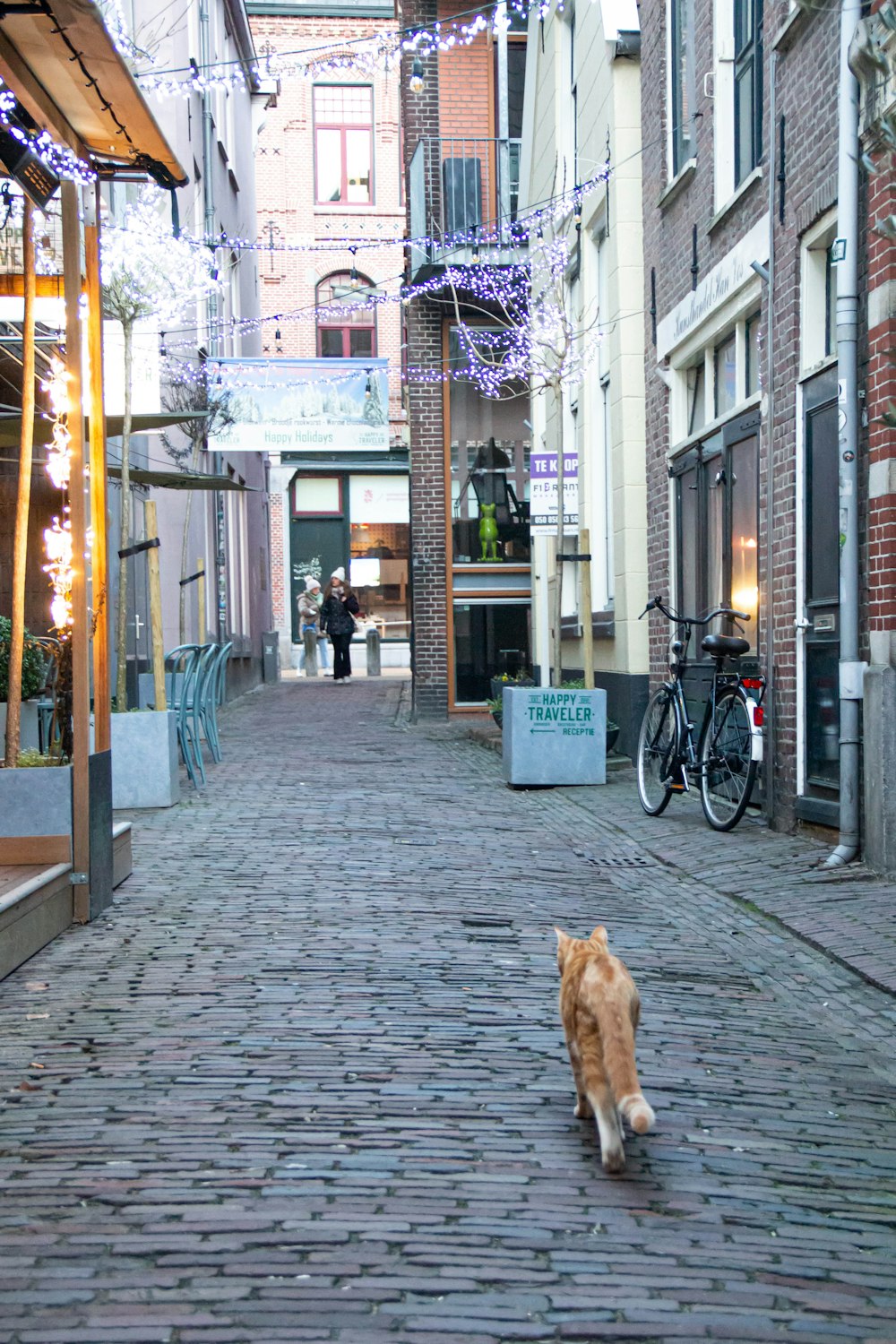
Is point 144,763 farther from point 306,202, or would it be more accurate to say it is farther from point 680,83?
point 306,202

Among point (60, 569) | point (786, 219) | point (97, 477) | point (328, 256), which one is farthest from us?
point (328, 256)

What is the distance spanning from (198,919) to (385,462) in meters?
29.5

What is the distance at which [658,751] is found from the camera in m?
9.64

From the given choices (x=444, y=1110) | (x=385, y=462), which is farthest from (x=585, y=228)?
(x=385, y=462)

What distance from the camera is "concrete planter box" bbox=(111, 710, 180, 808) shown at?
32.2ft

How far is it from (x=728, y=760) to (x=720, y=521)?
7.74ft

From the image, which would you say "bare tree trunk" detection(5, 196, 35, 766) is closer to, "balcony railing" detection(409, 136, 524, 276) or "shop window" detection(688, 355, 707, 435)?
"shop window" detection(688, 355, 707, 435)

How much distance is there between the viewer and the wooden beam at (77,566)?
6039mm

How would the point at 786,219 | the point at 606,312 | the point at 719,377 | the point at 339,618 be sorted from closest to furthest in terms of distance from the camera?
the point at 786,219 < the point at 719,377 < the point at 606,312 < the point at 339,618

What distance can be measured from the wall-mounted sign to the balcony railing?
1697 millimetres

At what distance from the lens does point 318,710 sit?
64.6 feet

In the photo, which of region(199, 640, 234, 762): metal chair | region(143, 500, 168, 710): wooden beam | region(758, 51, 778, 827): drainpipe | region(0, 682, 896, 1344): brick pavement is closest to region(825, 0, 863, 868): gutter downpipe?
region(0, 682, 896, 1344): brick pavement

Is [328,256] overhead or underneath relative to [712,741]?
overhead

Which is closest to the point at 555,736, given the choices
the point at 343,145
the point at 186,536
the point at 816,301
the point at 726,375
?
the point at 726,375
